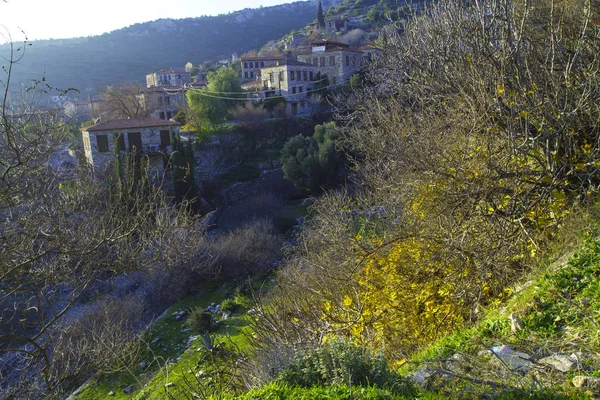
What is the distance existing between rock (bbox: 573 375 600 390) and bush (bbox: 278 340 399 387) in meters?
1.15

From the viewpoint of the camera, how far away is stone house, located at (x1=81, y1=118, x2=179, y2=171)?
880 inches

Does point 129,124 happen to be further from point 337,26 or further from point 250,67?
point 337,26

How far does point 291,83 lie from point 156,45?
63.4 meters

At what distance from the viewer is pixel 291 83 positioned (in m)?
34.6

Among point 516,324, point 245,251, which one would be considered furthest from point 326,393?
point 245,251

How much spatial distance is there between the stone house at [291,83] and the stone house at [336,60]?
1.33 m

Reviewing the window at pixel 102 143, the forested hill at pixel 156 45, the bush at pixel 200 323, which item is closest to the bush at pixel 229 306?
the bush at pixel 200 323

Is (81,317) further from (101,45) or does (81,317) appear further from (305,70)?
(101,45)

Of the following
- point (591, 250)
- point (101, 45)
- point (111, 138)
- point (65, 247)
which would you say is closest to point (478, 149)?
point (591, 250)

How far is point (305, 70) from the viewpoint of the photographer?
36219 millimetres

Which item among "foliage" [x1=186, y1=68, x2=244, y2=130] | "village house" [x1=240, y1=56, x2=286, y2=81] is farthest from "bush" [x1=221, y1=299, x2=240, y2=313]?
"village house" [x1=240, y1=56, x2=286, y2=81]

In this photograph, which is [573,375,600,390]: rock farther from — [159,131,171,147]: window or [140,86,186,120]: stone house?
[140,86,186,120]: stone house

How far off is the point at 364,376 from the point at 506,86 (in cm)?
430

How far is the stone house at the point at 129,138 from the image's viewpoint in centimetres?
2236
